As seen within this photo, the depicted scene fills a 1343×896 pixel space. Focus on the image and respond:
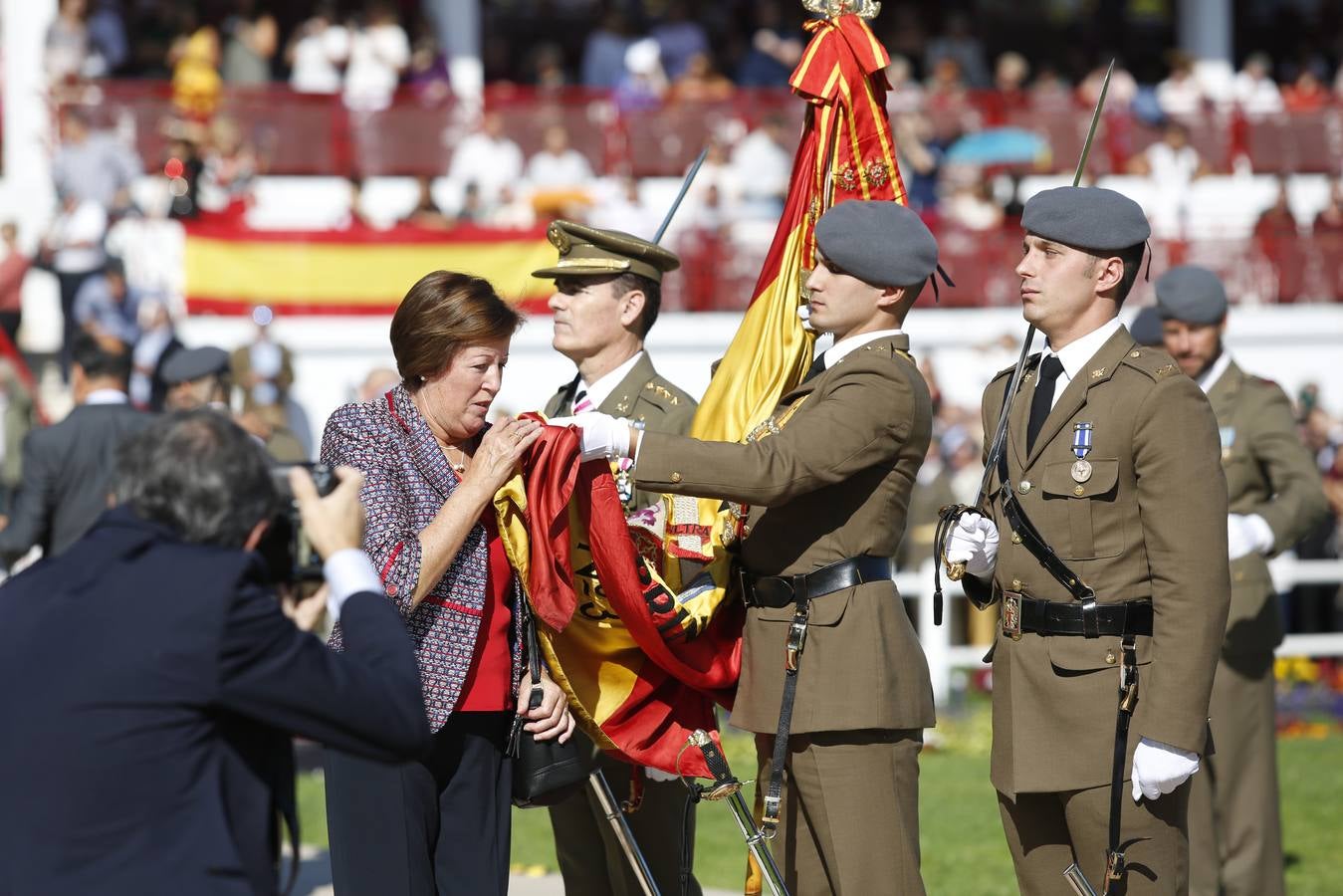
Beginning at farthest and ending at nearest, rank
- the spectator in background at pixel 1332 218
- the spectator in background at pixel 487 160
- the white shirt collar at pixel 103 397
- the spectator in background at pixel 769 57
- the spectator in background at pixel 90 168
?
1. the spectator in background at pixel 1332 218
2. the spectator in background at pixel 769 57
3. the spectator in background at pixel 487 160
4. the spectator in background at pixel 90 168
5. the white shirt collar at pixel 103 397

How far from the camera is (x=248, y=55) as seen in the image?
17031 mm

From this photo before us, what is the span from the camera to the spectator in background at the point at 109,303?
530 inches

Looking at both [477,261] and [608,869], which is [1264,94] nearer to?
[477,261]

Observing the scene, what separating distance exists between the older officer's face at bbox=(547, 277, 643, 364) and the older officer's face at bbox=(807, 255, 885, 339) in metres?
0.86

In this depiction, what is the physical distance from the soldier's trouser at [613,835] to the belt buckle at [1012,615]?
121 cm

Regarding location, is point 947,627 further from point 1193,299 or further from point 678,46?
point 678,46

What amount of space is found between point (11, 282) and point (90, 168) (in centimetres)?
119

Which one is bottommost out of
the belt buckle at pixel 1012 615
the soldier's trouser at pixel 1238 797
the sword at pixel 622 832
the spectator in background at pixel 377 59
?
the soldier's trouser at pixel 1238 797

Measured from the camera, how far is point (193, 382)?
7.77 metres

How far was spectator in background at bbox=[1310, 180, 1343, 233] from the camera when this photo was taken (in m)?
18.3

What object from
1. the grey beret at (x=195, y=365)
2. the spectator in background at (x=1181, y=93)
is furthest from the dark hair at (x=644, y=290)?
the spectator in background at (x=1181, y=93)

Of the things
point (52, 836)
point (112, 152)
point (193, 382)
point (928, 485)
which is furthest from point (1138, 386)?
point (112, 152)

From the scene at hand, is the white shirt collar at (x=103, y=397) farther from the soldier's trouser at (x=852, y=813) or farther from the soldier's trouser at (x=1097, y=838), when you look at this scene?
the soldier's trouser at (x=1097, y=838)

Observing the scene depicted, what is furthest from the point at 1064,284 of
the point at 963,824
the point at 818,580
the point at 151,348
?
the point at 151,348
